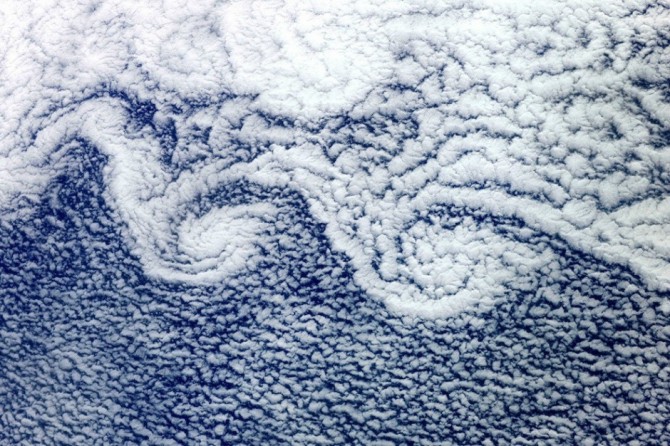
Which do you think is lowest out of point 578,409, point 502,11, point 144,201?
point 578,409

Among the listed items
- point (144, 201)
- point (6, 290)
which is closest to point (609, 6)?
point (144, 201)

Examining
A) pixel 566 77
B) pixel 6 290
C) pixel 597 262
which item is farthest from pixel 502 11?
pixel 6 290

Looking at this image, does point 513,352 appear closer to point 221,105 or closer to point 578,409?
point 578,409

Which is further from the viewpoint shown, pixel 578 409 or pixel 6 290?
pixel 6 290

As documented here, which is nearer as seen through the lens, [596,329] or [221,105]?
[596,329]

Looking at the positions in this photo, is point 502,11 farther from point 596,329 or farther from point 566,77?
point 596,329

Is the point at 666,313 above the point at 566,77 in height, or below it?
below
